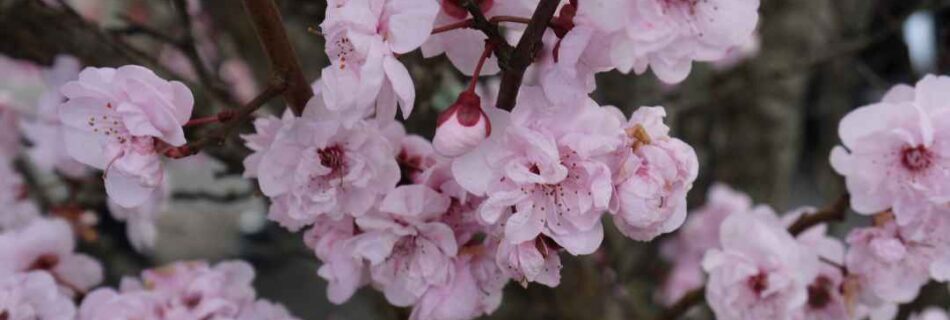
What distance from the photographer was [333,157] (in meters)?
0.60

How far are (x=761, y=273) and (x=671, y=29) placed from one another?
0.35m

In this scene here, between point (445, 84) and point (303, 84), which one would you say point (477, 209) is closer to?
point (303, 84)

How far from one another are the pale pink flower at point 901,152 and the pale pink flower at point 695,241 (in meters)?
0.73

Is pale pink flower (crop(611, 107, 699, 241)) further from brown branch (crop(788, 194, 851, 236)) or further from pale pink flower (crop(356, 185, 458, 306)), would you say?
brown branch (crop(788, 194, 851, 236))

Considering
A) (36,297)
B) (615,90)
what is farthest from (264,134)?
(615,90)

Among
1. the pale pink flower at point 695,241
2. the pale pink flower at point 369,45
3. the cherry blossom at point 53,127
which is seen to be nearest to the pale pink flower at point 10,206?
the cherry blossom at point 53,127

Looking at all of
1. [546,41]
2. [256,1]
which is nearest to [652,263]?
[546,41]

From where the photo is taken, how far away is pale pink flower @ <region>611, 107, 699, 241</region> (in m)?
0.52

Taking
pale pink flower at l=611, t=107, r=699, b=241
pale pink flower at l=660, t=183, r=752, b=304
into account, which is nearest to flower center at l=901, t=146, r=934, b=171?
pale pink flower at l=611, t=107, r=699, b=241

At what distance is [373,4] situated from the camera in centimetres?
52

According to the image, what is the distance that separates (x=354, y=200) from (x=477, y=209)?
0.08m

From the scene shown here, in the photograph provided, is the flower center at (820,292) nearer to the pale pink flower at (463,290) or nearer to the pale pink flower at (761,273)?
the pale pink flower at (761,273)

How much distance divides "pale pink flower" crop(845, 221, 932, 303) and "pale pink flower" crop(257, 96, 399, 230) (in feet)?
1.27

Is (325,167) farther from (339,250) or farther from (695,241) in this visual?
(695,241)
